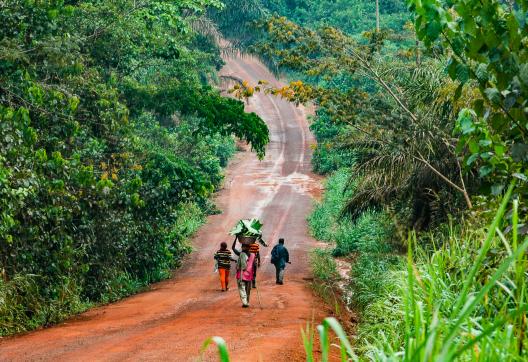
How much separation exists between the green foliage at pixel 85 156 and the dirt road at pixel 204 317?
0.88m

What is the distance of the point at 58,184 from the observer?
48.5ft

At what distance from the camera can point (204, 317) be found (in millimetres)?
13992

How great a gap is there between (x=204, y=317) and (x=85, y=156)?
20.1 ft

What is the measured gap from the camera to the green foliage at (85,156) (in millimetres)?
14414

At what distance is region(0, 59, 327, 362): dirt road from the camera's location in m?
10.5

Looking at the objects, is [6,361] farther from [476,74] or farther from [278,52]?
[278,52]

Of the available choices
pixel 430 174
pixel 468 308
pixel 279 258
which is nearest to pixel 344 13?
pixel 279 258

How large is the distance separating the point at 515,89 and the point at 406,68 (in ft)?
32.2

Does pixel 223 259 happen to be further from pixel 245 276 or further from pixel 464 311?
pixel 464 311

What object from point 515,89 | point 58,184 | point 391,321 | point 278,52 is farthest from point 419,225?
point 515,89

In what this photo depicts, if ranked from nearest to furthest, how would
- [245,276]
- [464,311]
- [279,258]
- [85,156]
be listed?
1. [464,311]
2. [245,276]
3. [85,156]
4. [279,258]

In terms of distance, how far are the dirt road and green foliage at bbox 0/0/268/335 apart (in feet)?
2.89

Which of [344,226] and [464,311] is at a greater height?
[464,311]

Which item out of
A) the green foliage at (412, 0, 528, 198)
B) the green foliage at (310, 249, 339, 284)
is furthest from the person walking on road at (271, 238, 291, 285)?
the green foliage at (412, 0, 528, 198)
